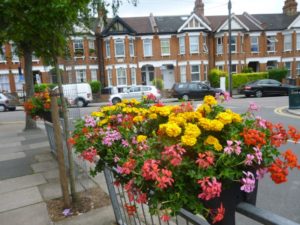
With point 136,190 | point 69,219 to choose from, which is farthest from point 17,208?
point 136,190

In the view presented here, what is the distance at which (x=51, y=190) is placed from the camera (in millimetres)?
4523

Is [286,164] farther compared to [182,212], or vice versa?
[182,212]

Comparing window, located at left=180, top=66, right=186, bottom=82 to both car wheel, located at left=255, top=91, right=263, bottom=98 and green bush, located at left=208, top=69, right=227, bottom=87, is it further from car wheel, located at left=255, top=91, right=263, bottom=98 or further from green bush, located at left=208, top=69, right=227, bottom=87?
car wheel, located at left=255, top=91, right=263, bottom=98

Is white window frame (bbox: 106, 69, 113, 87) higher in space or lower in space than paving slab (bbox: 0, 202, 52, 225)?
higher

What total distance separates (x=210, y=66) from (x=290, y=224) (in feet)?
105

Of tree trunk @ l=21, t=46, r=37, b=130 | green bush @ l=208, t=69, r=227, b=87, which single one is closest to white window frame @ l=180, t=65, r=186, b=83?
green bush @ l=208, t=69, r=227, b=87

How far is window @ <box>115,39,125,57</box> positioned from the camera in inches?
1186

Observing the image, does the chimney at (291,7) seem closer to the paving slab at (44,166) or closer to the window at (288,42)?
the window at (288,42)

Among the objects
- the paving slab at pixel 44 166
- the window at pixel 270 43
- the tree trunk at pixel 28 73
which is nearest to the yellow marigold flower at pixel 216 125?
the paving slab at pixel 44 166

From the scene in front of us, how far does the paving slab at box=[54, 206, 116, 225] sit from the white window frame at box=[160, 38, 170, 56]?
29001mm

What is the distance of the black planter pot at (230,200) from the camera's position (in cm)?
157

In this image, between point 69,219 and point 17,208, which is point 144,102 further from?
point 17,208

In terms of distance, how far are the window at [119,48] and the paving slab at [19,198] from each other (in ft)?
88.0

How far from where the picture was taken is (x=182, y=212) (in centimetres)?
178
